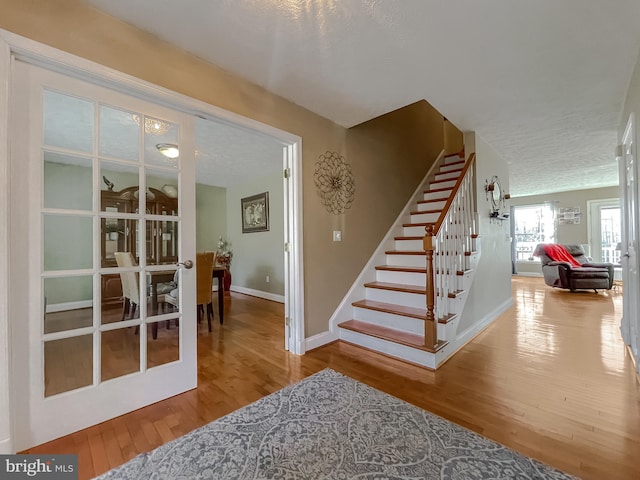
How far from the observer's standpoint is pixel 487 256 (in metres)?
3.30

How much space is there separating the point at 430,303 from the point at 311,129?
6.27 ft

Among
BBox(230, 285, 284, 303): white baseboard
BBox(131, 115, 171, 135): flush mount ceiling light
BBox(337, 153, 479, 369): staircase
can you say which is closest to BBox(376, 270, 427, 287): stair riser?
BBox(337, 153, 479, 369): staircase

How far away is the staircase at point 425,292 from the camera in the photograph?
2.27m

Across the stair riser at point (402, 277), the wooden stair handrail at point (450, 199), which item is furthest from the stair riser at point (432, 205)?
the stair riser at point (402, 277)

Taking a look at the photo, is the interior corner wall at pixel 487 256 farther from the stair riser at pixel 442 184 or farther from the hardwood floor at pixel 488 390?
the stair riser at pixel 442 184

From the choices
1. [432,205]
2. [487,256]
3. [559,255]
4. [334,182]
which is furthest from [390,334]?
[559,255]

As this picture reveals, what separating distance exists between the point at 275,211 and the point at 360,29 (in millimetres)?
3518

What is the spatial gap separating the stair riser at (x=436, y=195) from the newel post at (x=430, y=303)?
6.37 ft

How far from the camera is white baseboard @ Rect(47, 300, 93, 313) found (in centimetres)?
139

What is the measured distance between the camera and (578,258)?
19.8ft

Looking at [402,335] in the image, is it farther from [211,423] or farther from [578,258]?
[578,258]

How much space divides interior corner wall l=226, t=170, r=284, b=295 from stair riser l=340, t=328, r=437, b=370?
7.33 ft

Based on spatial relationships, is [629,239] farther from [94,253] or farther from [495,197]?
[94,253]

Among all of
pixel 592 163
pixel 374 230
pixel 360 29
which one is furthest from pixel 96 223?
pixel 592 163
